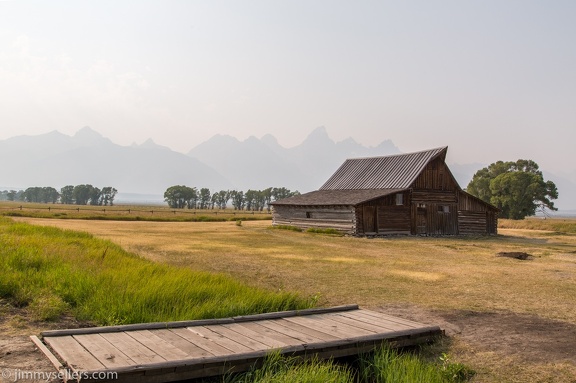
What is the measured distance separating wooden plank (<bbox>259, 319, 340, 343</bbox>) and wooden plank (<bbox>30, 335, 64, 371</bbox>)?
9.84ft

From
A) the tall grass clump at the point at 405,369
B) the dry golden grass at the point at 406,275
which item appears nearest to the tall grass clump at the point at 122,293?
the dry golden grass at the point at 406,275

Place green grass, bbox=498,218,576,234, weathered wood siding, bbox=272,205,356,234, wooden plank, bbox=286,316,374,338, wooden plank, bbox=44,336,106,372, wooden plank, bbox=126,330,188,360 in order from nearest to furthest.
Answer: wooden plank, bbox=44,336,106,372
wooden plank, bbox=126,330,188,360
wooden plank, bbox=286,316,374,338
weathered wood siding, bbox=272,205,356,234
green grass, bbox=498,218,576,234

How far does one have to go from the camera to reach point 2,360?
578 cm

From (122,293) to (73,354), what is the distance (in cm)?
303

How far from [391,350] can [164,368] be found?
132 inches

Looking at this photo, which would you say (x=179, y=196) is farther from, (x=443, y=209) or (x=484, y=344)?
(x=484, y=344)

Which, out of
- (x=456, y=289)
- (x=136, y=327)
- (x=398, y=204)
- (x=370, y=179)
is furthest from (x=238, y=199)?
(x=136, y=327)

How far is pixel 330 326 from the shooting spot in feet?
24.7

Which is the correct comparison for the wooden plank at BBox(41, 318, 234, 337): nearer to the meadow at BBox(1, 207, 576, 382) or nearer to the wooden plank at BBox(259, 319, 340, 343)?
the wooden plank at BBox(259, 319, 340, 343)

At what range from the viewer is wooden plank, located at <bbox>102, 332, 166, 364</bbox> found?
5.44 m

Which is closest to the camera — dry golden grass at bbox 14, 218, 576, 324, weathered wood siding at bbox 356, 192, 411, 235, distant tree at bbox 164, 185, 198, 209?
dry golden grass at bbox 14, 218, 576, 324

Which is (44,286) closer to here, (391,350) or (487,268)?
(391,350)

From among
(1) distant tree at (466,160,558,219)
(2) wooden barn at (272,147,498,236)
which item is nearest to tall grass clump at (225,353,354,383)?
(2) wooden barn at (272,147,498,236)

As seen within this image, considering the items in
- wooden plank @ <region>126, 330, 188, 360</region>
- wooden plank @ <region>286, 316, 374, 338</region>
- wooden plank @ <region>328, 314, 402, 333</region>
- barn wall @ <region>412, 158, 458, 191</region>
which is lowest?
wooden plank @ <region>328, 314, 402, 333</region>
